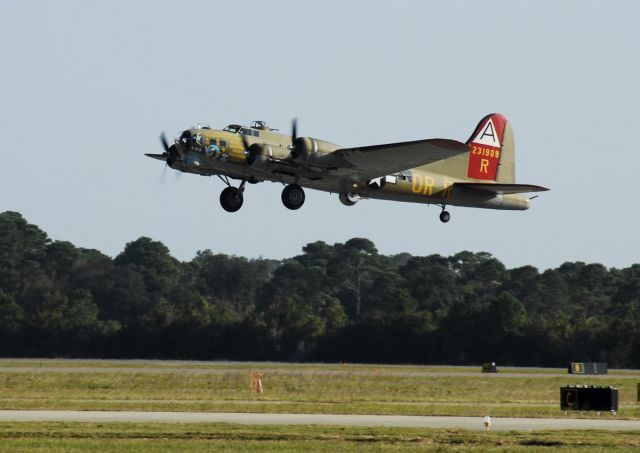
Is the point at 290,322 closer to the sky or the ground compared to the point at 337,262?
closer to the ground

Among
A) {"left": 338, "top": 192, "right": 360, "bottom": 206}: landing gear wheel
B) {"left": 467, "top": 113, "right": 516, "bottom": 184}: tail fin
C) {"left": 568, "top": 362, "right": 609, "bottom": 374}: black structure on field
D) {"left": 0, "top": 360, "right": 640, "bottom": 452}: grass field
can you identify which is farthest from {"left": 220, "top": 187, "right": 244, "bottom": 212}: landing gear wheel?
{"left": 568, "top": 362, "right": 609, "bottom": 374}: black structure on field

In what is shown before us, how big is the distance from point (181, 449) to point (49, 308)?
7638 cm

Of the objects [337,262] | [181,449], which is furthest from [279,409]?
[337,262]

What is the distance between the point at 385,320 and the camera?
102 metres

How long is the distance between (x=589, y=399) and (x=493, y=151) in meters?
17.0

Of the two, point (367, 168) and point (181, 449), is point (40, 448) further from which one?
point (367, 168)

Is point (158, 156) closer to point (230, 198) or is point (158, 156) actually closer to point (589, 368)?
point (230, 198)

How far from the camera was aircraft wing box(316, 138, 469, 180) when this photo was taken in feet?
151

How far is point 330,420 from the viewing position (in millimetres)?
41219

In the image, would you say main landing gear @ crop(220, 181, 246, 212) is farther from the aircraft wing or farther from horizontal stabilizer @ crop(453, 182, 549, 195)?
horizontal stabilizer @ crop(453, 182, 549, 195)

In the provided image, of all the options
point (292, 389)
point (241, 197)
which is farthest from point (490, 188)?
point (292, 389)

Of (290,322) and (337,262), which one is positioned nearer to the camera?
(290,322)

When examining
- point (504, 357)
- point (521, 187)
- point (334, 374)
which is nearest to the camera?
point (521, 187)

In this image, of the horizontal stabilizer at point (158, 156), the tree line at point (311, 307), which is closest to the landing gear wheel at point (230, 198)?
the horizontal stabilizer at point (158, 156)
